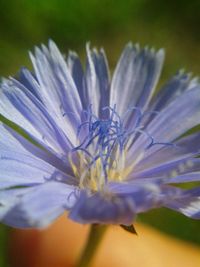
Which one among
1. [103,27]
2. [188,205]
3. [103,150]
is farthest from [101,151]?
[103,27]

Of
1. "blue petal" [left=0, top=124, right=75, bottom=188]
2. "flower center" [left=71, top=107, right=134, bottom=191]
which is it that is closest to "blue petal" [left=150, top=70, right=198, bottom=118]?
"flower center" [left=71, top=107, right=134, bottom=191]

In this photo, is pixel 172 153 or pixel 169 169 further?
pixel 172 153

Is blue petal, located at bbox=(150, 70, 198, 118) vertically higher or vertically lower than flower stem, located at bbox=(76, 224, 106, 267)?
higher

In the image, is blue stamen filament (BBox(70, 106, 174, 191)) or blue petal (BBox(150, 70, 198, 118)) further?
blue petal (BBox(150, 70, 198, 118))

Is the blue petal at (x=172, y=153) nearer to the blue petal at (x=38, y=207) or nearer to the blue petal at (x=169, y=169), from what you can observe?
the blue petal at (x=169, y=169)

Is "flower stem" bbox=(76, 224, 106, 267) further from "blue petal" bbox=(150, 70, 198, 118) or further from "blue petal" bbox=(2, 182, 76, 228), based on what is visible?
"blue petal" bbox=(150, 70, 198, 118)

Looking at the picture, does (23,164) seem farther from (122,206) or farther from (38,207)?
(122,206)
